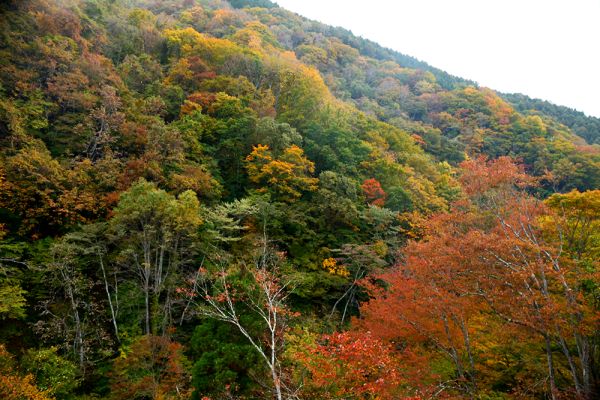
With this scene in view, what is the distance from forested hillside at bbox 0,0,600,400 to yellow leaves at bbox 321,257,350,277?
0.39ft

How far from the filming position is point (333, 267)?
20.9 meters

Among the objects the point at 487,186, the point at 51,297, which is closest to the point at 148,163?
the point at 51,297

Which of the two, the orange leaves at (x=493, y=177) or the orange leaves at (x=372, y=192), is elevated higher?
the orange leaves at (x=493, y=177)

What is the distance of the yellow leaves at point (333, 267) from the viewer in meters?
20.4

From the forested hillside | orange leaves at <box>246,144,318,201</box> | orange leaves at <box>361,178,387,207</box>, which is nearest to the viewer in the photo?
the forested hillside

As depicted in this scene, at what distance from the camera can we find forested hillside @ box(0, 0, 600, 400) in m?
10.4

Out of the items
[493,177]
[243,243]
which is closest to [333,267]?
[243,243]

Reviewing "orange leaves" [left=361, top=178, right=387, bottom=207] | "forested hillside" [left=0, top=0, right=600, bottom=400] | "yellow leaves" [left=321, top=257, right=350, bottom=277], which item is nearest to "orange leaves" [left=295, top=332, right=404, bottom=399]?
"forested hillside" [left=0, top=0, right=600, bottom=400]

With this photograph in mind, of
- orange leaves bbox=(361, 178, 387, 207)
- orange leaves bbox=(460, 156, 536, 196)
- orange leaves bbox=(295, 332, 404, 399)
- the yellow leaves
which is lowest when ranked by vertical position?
the yellow leaves

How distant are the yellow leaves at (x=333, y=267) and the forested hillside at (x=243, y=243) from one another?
0.39 feet

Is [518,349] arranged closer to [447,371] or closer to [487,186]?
[447,371]

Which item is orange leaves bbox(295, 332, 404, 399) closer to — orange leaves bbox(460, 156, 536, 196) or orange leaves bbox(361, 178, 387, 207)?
orange leaves bbox(460, 156, 536, 196)

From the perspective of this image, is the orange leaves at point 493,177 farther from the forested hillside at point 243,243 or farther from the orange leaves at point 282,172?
the orange leaves at point 282,172

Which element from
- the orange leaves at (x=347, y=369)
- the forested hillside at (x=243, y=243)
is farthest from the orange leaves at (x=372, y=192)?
the orange leaves at (x=347, y=369)
